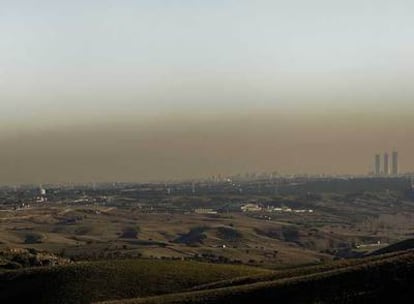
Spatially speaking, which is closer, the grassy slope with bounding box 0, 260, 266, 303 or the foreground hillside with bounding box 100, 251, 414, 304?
the foreground hillside with bounding box 100, 251, 414, 304

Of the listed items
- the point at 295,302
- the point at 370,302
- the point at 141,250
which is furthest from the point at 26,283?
the point at 141,250

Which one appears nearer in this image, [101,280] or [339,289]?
[339,289]

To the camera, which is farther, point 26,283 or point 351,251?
point 351,251

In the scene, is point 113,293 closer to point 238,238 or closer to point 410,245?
point 410,245

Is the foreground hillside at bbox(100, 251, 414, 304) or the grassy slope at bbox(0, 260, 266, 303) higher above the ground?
the foreground hillside at bbox(100, 251, 414, 304)
